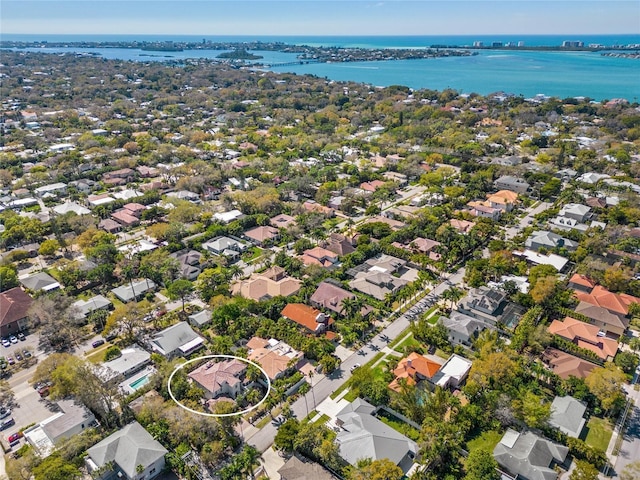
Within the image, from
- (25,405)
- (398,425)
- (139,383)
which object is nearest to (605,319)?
(398,425)

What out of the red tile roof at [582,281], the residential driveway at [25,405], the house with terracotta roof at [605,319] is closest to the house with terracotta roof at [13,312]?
the residential driveway at [25,405]

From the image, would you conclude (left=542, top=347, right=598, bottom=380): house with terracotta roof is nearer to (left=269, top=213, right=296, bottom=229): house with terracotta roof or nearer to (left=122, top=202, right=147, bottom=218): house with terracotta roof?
(left=269, top=213, right=296, bottom=229): house with terracotta roof

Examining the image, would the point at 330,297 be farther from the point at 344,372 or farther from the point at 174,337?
the point at 174,337

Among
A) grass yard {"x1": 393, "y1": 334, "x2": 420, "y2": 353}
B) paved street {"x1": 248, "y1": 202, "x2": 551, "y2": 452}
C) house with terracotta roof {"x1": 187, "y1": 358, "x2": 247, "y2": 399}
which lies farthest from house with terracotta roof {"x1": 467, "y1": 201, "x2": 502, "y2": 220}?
house with terracotta roof {"x1": 187, "y1": 358, "x2": 247, "y2": 399}

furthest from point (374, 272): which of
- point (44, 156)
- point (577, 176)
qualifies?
point (44, 156)

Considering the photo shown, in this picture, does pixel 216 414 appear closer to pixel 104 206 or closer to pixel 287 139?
pixel 104 206

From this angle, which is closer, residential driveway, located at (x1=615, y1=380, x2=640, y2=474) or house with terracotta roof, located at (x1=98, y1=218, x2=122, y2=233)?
residential driveway, located at (x1=615, y1=380, x2=640, y2=474)
